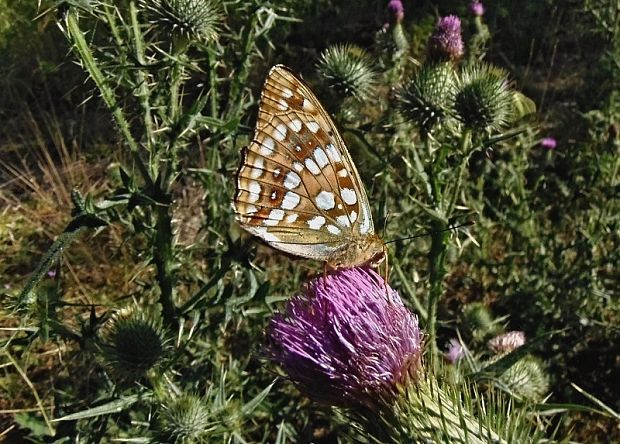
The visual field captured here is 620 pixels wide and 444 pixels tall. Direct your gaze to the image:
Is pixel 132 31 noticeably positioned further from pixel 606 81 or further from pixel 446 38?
pixel 606 81

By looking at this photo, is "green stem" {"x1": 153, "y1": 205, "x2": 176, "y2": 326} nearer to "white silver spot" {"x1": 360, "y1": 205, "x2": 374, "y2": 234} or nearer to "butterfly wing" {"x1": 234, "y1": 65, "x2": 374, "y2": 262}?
"butterfly wing" {"x1": 234, "y1": 65, "x2": 374, "y2": 262}

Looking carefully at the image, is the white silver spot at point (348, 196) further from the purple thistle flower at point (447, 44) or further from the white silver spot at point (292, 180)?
the purple thistle flower at point (447, 44)

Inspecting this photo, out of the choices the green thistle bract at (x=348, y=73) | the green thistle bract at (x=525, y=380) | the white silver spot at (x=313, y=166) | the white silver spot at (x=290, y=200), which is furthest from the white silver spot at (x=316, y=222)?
the green thistle bract at (x=348, y=73)

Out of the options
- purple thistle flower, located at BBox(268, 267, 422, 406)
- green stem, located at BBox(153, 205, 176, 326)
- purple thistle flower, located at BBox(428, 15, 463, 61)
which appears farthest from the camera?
purple thistle flower, located at BBox(428, 15, 463, 61)

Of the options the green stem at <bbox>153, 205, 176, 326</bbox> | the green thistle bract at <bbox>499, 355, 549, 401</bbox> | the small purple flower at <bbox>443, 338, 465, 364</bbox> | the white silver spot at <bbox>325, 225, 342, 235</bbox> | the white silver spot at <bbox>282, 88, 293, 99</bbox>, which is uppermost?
the white silver spot at <bbox>282, 88, 293, 99</bbox>

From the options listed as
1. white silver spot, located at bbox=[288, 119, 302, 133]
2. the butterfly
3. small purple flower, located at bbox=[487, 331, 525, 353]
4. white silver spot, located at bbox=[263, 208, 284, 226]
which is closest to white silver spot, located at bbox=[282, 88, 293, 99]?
the butterfly

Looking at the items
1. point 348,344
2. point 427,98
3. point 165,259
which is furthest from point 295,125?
point 427,98
